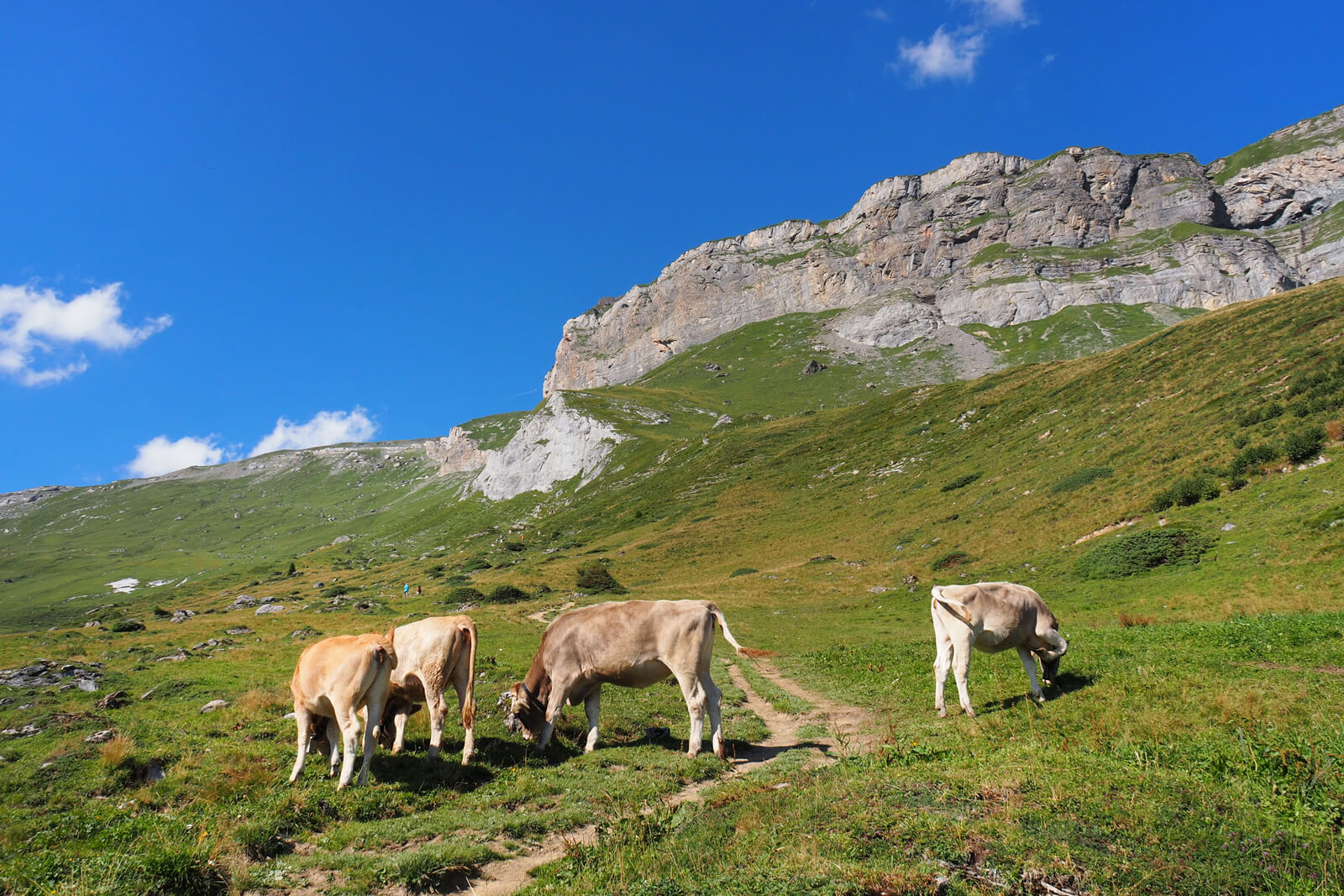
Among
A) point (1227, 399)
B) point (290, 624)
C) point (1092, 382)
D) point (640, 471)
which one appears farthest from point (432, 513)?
point (1227, 399)

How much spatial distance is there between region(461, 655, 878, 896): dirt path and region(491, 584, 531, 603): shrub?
33.7m

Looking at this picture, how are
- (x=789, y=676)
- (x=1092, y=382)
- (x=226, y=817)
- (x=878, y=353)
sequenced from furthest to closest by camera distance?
(x=878, y=353) → (x=1092, y=382) → (x=789, y=676) → (x=226, y=817)

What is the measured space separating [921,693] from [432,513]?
577ft

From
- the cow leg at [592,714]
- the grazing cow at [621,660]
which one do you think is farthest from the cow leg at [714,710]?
the cow leg at [592,714]

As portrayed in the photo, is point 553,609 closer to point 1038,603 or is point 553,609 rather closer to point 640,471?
point 1038,603

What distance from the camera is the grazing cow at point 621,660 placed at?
12.0 metres

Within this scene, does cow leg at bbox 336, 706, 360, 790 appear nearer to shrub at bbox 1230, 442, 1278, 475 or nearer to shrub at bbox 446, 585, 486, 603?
shrub at bbox 1230, 442, 1278, 475

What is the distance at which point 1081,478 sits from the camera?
40.8 meters

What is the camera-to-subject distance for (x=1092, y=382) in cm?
6444

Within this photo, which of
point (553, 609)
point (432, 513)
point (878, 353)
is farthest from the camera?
point (878, 353)

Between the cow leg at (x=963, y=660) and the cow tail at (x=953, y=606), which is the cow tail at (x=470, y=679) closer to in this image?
the cow tail at (x=953, y=606)

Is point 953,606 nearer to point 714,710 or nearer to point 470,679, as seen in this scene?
point 714,710

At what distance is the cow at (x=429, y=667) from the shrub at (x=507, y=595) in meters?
39.7

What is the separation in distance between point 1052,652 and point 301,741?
14740 millimetres
